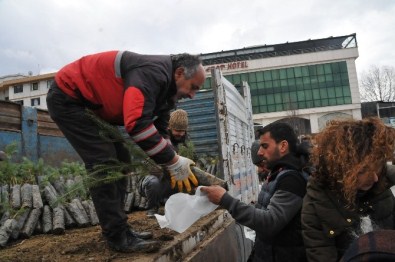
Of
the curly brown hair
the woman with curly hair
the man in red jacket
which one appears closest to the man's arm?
the woman with curly hair

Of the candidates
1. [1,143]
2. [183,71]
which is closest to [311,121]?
[1,143]

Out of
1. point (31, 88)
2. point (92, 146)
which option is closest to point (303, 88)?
A: point (31, 88)

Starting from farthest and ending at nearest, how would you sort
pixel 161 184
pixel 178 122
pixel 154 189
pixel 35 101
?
pixel 35 101
pixel 178 122
pixel 154 189
pixel 161 184

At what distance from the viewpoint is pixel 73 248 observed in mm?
2664

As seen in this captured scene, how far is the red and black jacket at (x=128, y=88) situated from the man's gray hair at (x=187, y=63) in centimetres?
6

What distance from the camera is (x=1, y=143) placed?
704cm

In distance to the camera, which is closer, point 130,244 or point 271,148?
point 271,148

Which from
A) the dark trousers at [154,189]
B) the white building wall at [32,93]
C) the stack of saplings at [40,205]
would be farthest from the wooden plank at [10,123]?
the white building wall at [32,93]

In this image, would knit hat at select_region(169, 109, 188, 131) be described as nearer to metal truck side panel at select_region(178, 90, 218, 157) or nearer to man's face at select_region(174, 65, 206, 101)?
man's face at select_region(174, 65, 206, 101)

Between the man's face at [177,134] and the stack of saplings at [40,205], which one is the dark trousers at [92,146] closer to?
the stack of saplings at [40,205]

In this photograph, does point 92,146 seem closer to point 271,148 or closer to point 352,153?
point 271,148

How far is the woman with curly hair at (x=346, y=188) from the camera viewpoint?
5.85 feet

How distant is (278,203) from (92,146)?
1297mm

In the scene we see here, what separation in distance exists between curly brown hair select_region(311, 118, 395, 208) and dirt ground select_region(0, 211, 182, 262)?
45.3 inches
